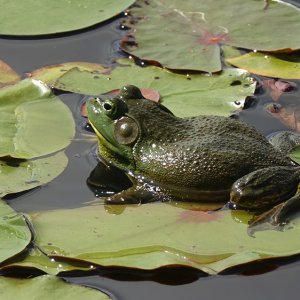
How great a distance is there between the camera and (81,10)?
6.00 metres

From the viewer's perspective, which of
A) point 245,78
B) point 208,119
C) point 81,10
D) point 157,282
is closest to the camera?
point 157,282

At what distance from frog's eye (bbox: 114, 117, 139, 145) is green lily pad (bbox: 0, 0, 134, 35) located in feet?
4.28

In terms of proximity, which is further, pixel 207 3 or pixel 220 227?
pixel 207 3

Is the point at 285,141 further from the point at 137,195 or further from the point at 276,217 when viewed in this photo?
the point at 137,195

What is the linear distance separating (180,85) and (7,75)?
1064mm

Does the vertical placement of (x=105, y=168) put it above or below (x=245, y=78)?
below

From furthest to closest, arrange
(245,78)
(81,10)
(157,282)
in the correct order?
(81,10), (245,78), (157,282)

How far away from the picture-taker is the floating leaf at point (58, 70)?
5430 millimetres

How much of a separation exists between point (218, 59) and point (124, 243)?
6.05 ft

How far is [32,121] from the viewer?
16.1 feet

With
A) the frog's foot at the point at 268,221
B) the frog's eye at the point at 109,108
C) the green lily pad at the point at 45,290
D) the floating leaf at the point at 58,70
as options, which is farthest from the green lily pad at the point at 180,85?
the green lily pad at the point at 45,290

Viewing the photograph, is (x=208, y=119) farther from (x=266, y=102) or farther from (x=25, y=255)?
(x=25, y=255)

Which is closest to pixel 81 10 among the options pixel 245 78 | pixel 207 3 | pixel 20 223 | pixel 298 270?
pixel 207 3

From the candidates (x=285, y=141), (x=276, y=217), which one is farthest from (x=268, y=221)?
(x=285, y=141)
